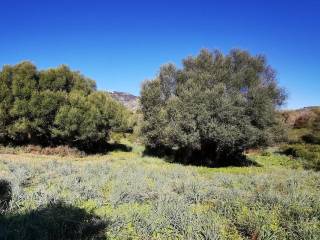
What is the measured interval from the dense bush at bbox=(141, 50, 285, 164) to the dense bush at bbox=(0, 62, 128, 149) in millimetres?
5624

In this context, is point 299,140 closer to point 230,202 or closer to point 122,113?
point 122,113

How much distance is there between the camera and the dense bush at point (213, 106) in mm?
26703

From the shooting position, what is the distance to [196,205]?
38.6ft

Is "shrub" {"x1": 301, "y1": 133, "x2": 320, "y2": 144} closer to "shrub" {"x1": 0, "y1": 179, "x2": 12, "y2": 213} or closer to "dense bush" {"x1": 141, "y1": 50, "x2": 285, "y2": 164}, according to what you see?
"dense bush" {"x1": 141, "y1": 50, "x2": 285, "y2": 164}

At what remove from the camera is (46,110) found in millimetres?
32594

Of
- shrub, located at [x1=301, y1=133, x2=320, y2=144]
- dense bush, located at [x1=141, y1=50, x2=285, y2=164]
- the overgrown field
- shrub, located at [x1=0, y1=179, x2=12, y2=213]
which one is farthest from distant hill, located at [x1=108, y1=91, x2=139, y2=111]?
shrub, located at [x1=0, y1=179, x2=12, y2=213]

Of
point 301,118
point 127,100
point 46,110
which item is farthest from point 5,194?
point 127,100

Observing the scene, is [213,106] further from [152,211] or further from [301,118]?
[301,118]

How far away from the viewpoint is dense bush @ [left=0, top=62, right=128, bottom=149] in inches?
1275

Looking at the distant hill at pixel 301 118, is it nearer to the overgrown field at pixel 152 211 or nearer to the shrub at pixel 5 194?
the overgrown field at pixel 152 211

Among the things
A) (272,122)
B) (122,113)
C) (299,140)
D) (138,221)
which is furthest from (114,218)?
(299,140)

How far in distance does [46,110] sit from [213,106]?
16706 millimetres

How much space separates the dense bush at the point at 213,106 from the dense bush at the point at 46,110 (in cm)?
562

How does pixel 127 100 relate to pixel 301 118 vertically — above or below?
above
